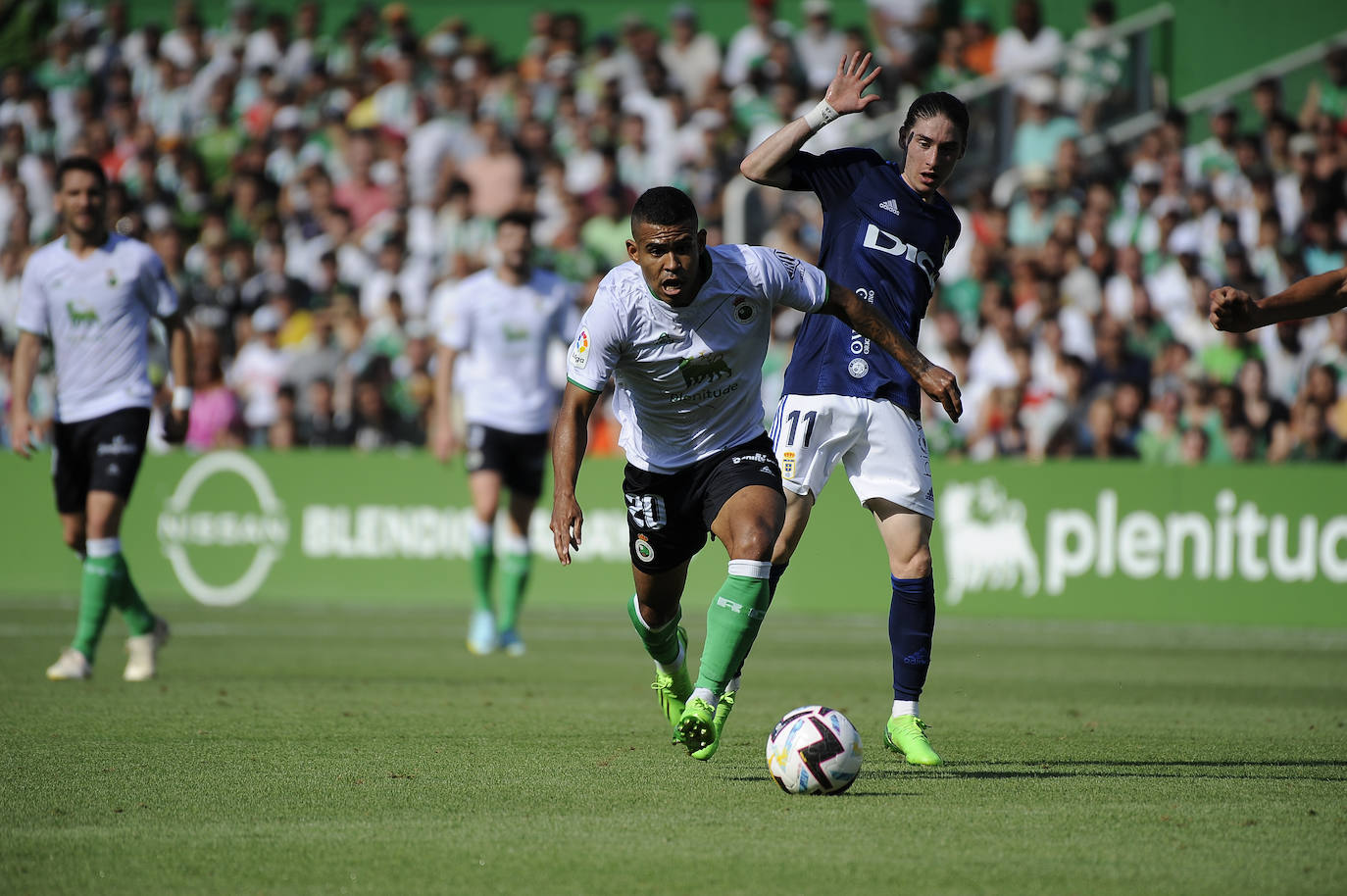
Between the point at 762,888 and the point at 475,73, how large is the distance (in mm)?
19109

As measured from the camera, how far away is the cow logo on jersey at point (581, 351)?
251 inches

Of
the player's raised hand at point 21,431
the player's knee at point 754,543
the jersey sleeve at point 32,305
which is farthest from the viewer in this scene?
the jersey sleeve at point 32,305

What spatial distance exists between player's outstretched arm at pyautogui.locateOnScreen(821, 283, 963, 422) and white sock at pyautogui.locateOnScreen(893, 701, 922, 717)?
1.28m

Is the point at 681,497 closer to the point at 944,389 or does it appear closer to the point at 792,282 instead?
the point at 792,282

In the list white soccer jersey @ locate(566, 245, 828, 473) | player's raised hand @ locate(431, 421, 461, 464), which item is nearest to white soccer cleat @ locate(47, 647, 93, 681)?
player's raised hand @ locate(431, 421, 461, 464)

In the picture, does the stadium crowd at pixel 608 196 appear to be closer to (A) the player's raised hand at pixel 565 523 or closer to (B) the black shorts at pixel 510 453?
(B) the black shorts at pixel 510 453

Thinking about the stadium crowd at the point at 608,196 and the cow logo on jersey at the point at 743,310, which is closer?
the cow logo on jersey at the point at 743,310

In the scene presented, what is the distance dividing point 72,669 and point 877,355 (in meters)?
5.11

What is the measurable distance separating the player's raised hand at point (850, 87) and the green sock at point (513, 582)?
587 cm

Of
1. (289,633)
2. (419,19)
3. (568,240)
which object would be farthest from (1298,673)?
(419,19)

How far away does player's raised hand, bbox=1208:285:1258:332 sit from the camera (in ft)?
20.1

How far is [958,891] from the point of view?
14.2ft

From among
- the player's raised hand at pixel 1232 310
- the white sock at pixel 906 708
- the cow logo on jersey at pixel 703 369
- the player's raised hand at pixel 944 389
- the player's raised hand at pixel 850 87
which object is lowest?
the white sock at pixel 906 708

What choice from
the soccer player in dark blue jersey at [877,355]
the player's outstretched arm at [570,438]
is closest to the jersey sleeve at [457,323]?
the soccer player in dark blue jersey at [877,355]
